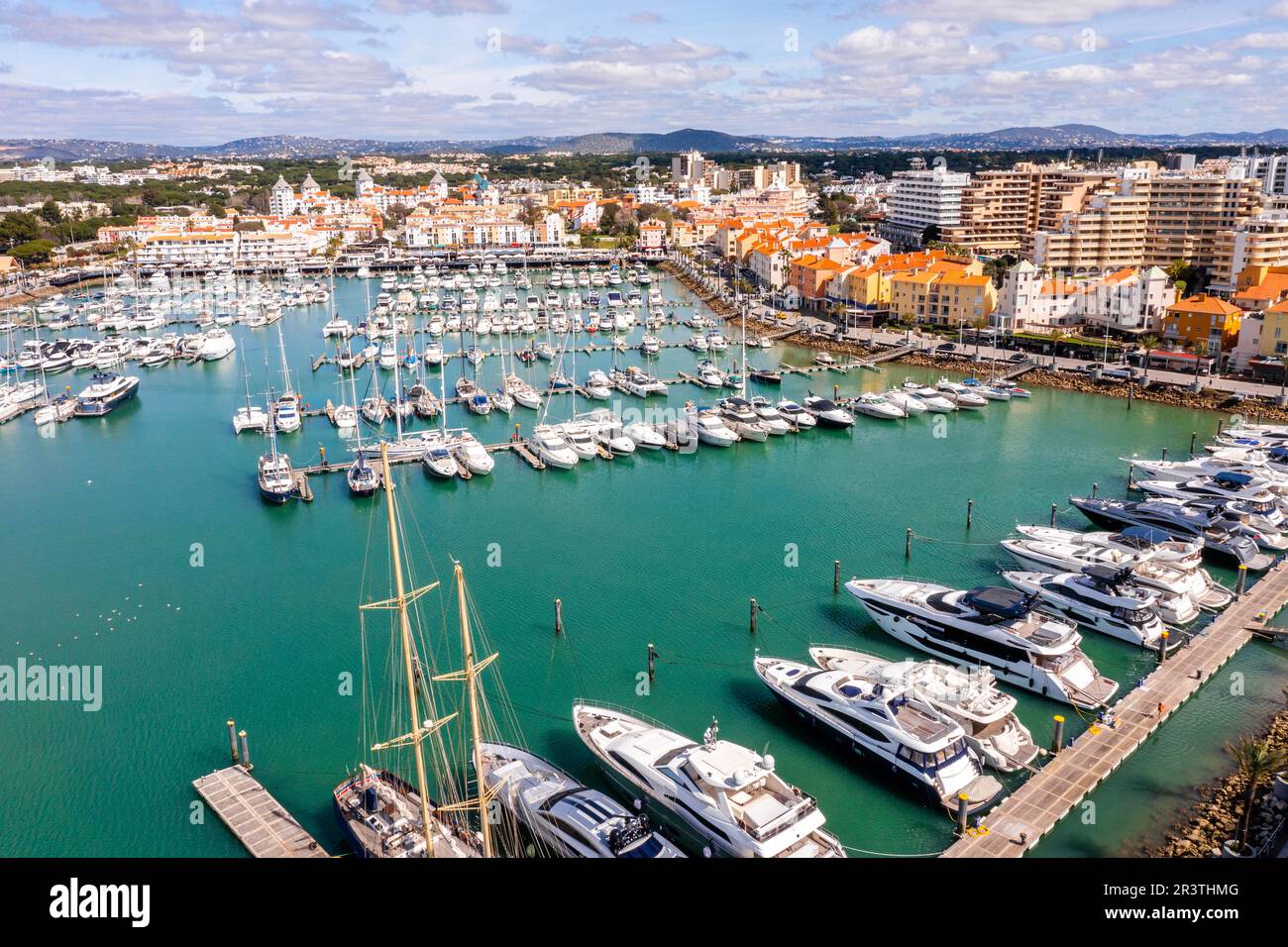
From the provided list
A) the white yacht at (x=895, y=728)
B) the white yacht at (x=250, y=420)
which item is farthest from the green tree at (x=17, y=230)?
the white yacht at (x=895, y=728)

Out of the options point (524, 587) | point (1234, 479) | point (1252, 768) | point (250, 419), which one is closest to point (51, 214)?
point (250, 419)

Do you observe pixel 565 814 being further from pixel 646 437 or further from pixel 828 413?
pixel 828 413

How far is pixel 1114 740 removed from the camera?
1164 centimetres

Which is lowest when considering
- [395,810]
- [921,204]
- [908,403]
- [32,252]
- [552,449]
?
[395,810]

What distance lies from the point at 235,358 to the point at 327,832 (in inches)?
1284

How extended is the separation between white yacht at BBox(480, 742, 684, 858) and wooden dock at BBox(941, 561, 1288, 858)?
3277 millimetres

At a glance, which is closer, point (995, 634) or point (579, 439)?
point (995, 634)

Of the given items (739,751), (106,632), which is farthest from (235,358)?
(739,751)

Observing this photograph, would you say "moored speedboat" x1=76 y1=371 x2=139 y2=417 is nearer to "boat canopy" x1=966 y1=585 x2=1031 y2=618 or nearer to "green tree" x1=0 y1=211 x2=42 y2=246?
"boat canopy" x1=966 y1=585 x2=1031 y2=618

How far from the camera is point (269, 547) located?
62.7 feet

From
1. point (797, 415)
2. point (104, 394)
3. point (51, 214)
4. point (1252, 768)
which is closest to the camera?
point (1252, 768)

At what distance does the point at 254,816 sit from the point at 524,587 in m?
7.05

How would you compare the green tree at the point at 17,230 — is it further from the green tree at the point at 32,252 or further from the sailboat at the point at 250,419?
the sailboat at the point at 250,419

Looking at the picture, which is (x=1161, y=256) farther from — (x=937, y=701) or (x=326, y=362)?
(x=937, y=701)
